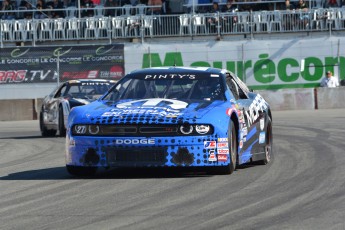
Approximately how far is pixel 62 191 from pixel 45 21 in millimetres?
25518

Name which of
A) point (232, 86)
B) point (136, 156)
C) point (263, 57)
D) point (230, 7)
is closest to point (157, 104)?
point (136, 156)

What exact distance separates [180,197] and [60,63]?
992 inches

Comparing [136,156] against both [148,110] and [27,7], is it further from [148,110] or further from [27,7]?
→ [27,7]

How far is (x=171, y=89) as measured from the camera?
1097cm

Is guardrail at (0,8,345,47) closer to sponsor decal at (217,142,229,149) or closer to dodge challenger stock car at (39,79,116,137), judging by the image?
dodge challenger stock car at (39,79,116,137)

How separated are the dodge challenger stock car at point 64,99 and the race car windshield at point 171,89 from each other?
8.31 meters

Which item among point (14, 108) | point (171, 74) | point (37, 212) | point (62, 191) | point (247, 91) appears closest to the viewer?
point (37, 212)

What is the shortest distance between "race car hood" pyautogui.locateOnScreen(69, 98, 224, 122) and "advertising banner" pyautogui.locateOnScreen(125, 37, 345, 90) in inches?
888

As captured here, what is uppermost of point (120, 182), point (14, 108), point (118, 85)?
point (118, 85)

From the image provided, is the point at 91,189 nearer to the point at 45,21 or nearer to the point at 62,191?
the point at 62,191

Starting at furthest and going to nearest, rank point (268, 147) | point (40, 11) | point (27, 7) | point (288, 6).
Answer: point (27, 7)
point (40, 11)
point (288, 6)
point (268, 147)

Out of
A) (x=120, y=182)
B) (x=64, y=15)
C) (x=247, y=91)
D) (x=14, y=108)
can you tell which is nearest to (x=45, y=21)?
(x=64, y=15)

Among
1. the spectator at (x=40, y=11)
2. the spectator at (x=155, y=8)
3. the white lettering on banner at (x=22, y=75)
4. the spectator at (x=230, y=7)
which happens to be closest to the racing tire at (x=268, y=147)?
the white lettering on banner at (x=22, y=75)

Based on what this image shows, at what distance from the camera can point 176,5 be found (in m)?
35.8
